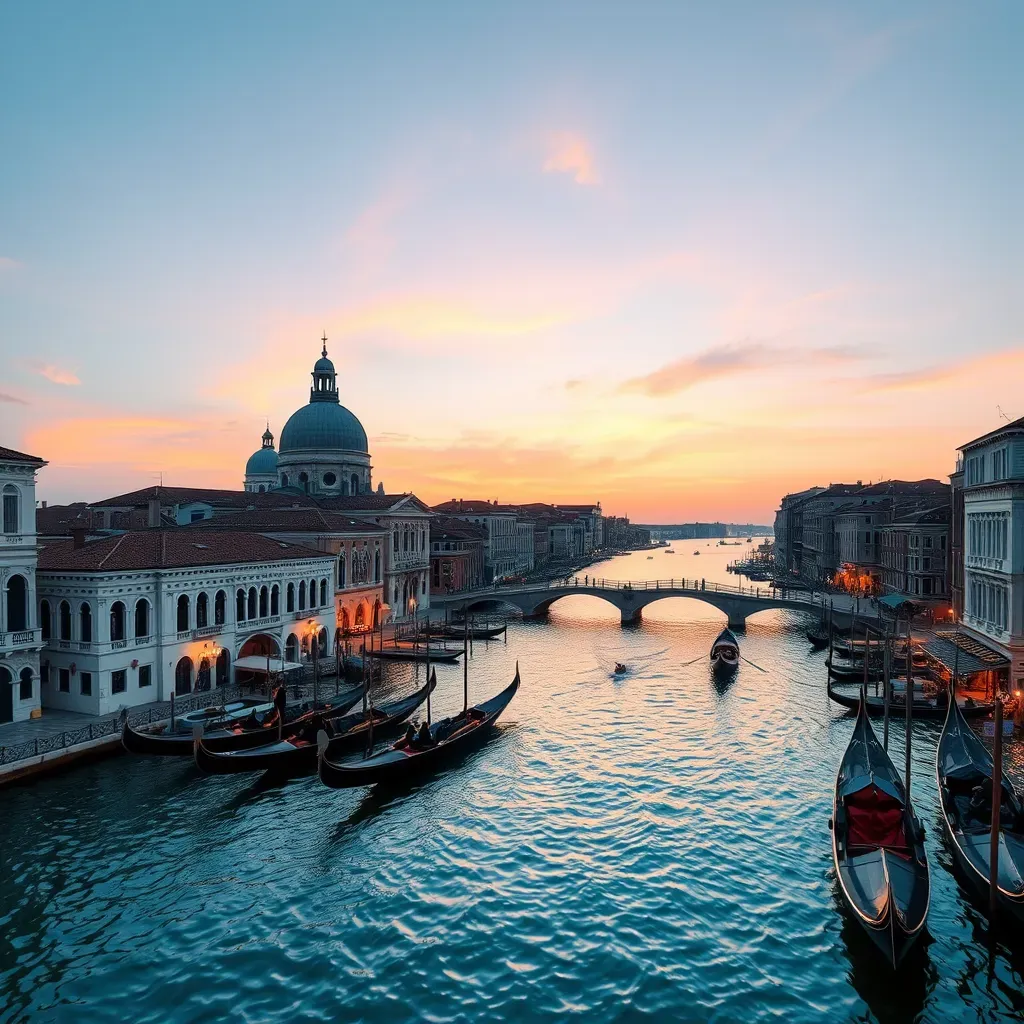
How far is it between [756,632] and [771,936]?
46.4 m

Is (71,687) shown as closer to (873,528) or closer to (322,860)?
(322,860)

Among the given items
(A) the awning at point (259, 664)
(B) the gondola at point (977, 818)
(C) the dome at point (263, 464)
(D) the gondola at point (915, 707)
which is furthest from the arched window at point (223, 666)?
(C) the dome at point (263, 464)

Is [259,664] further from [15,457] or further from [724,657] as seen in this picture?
[724,657]

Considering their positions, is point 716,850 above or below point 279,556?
below

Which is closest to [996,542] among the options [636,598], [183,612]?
[636,598]

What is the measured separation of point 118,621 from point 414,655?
20.6 m

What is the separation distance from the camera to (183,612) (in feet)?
108

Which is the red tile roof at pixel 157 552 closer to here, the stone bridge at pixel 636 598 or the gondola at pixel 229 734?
the gondola at pixel 229 734

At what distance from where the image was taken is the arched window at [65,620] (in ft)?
96.2

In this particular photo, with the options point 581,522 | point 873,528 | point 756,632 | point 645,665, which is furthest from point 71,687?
point 581,522

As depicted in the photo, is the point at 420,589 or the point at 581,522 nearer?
the point at 420,589

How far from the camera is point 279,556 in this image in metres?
→ 40.5

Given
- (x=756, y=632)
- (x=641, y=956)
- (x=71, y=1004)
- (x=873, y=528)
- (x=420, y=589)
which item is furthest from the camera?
(x=873, y=528)

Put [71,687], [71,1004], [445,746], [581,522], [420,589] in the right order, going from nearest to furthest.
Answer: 1. [71,1004]
2. [445,746]
3. [71,687]
4. [420,589]
5. [581,522]
